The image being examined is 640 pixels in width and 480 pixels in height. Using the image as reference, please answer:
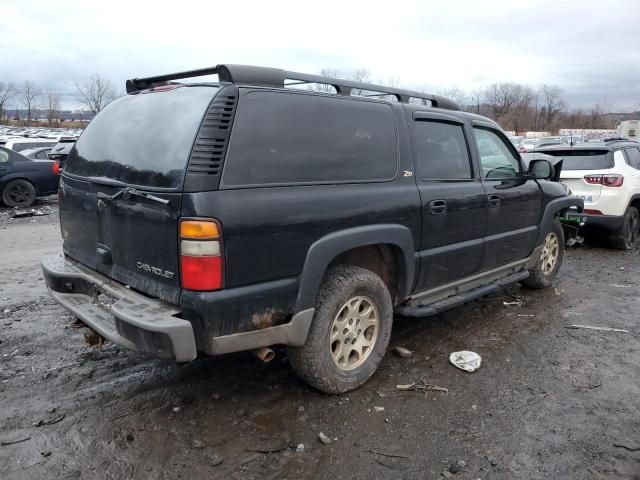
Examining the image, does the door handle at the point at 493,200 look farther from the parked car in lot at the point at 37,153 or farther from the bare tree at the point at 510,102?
the bare tree at the point at 510,102

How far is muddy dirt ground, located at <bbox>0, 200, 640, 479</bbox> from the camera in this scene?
9.01ft

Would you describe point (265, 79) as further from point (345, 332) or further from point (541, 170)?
point (541, 170)

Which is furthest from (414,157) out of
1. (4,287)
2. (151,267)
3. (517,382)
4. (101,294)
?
(4,287)

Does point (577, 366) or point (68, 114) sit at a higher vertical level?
point (68, 114)

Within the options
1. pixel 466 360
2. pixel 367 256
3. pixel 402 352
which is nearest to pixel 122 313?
pixel 367 256

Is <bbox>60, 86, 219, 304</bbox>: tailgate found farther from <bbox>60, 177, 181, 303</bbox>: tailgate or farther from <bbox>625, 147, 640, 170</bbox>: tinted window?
<bbox>625, 147, 640, 170</bbox>: tinted window

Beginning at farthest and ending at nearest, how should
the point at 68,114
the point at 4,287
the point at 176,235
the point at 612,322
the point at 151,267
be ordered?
the point at 68,114 < the point at 4,287 < the point at 612,322 < the point at 151,267 < the point at 176,235

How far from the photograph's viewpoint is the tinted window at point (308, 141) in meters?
2.80

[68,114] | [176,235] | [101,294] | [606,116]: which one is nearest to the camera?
[176,235]

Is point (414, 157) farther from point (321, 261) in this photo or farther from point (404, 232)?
point (321, 261)

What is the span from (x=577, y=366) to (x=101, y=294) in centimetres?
356

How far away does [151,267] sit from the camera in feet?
9.35

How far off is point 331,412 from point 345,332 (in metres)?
0.52

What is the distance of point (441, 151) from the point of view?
13.5 ft
